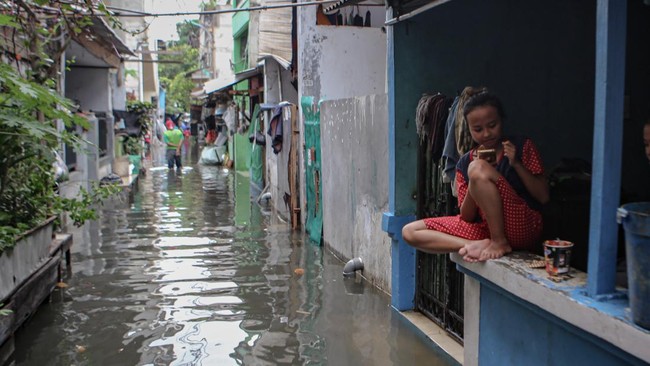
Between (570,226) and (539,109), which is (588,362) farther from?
(539,109)

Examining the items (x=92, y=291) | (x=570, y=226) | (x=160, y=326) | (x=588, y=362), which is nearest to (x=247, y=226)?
(x=92, y=291)

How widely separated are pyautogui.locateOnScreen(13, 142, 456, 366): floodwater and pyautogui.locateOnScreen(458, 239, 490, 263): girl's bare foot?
1.58m

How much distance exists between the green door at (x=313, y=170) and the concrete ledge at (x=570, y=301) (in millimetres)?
6135

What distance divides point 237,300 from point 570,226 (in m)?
3.87

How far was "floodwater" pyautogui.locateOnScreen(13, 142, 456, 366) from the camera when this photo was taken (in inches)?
208

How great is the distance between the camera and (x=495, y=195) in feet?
11.8

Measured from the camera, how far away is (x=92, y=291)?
284 inches

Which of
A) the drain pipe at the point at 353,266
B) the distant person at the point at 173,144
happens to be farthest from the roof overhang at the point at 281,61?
the distant person at the point at 173,144

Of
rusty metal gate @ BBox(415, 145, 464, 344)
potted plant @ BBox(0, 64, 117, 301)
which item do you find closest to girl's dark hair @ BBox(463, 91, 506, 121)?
rusty metal gate @ BBox(415, 145, 464, 344)

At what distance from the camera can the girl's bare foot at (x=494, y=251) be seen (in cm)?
373

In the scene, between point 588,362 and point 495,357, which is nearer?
point 588,362

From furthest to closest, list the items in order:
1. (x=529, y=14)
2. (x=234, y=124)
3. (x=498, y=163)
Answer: (x=234, y=124) < (x=529, y=14) < (x=498, y=163)

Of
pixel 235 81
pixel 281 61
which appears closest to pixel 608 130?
pixel 281 61

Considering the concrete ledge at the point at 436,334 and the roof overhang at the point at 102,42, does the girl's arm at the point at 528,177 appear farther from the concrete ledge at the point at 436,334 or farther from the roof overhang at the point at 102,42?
the roof overhang at the point at 102,42
